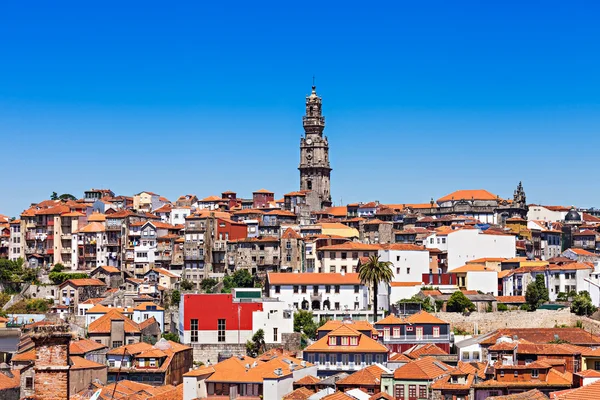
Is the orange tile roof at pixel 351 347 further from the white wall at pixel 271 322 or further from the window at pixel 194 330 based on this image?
the window at pixel 194 330

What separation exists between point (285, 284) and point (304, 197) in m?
42.2

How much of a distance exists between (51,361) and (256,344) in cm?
5607

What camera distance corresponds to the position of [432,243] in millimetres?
101188

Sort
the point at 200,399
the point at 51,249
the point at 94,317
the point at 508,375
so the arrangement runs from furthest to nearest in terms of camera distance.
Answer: the point at 51,249 < the point at 94,317 < the point at 200,399 < the point at 508,375

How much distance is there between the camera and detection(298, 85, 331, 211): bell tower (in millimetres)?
140625

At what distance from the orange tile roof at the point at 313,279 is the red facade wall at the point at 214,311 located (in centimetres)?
891

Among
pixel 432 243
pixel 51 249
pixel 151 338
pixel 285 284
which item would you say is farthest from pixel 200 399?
pixel 51 249

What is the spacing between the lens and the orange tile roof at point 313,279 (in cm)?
8638

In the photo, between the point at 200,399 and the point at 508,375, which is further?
the point at 200,399

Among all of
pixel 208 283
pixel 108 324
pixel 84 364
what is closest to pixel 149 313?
pixel 108 324

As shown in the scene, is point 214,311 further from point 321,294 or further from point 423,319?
point 423,319

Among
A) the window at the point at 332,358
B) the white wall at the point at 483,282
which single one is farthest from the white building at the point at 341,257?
the window at the point at 332,358

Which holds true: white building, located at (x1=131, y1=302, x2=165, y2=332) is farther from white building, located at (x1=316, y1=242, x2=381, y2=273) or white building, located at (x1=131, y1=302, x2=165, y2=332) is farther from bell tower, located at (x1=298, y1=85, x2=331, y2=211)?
bell tower, located at (x1=298, y1=85, x2=331, y2=211)

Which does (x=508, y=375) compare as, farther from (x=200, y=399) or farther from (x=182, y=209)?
(x=182, y=209)
